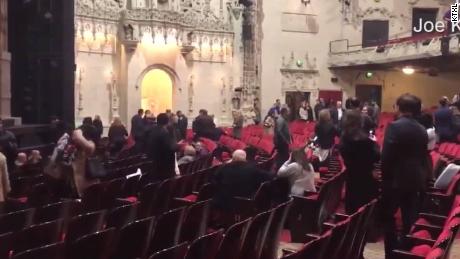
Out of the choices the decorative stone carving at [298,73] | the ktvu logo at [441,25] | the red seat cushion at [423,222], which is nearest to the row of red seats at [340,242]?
the red seat cushion at [423,222]

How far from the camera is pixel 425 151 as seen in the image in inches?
221

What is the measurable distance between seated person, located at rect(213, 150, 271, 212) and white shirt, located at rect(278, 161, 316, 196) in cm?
57

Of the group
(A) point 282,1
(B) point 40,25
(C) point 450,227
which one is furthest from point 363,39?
(C) point 450,227

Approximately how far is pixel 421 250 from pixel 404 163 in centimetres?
137

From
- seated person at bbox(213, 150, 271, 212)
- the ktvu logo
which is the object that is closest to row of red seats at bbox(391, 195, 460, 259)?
seated person at bbox(213, 150, 271, 212)

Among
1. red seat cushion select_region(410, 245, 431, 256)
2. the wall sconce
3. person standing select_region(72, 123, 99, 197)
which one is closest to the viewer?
red seat cushion select_region(410, 245, 431, 256)

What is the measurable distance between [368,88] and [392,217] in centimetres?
2222

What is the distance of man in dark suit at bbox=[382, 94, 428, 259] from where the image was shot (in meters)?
5.51

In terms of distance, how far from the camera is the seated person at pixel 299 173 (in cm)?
712

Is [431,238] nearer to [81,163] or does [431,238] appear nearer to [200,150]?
[81,163]

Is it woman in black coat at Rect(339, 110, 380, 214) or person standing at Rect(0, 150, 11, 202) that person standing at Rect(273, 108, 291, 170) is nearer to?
woman in black coat at Rect(339, 110, 380, 214)

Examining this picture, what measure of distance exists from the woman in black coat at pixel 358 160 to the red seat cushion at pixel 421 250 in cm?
180

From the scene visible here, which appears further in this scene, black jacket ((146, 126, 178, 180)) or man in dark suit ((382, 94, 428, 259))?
black jacket ((146, 126, 178, 180))

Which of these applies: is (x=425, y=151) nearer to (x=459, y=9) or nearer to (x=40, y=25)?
(x=40, y=25)
